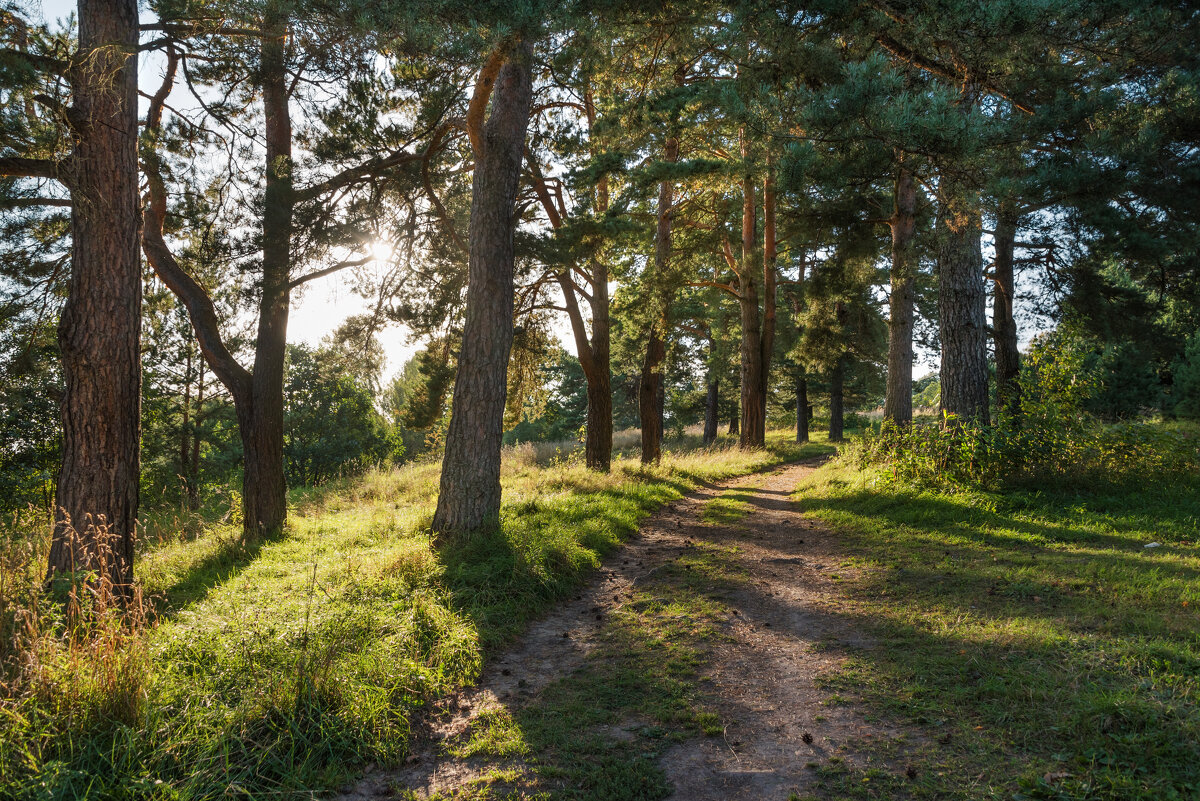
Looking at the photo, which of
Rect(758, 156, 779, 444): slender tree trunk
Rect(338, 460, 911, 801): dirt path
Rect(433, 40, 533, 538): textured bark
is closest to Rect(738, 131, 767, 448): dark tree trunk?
Rect(758, 156, 779, 444): slender tree trunk

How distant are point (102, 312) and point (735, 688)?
20.3ft

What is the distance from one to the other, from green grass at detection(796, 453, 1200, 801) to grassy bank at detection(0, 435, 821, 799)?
2.55m

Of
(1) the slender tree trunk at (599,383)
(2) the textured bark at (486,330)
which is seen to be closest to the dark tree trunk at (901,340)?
(1) the slender tree trunk at (599,383)

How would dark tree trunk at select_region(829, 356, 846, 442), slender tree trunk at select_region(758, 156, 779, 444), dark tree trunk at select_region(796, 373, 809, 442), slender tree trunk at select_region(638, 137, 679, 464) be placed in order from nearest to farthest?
1. slender tree trunk at select_region(638, 137, 679, 464)
2. slender tree trunk at select_region(758, 156, 779, 444)
3. dark tree trunk at select_region(829, 356, 846, 442)
4. dark tree trunk at select_region(796, 373, 809, 442)

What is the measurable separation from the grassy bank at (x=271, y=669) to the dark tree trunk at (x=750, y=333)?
11.7 metres

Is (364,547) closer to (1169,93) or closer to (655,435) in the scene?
(655,435)

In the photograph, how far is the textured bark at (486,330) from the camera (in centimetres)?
687

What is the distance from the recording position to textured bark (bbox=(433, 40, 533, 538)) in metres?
6.87

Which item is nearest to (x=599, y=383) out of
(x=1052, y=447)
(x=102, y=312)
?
(x=1052, y=447)

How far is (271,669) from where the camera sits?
3.27m

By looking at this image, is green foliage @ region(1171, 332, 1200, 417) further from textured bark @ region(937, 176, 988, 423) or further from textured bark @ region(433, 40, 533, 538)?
textured bark @ region(433, 40, 533, 538)

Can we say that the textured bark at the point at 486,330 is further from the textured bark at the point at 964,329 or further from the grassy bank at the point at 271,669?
the textured bark at the point at 964,329

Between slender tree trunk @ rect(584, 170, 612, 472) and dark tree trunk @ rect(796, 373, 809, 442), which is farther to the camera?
dark tree trunk @ rect(796, 373, 809, 442)

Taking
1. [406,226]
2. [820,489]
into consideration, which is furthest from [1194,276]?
[406,226]
